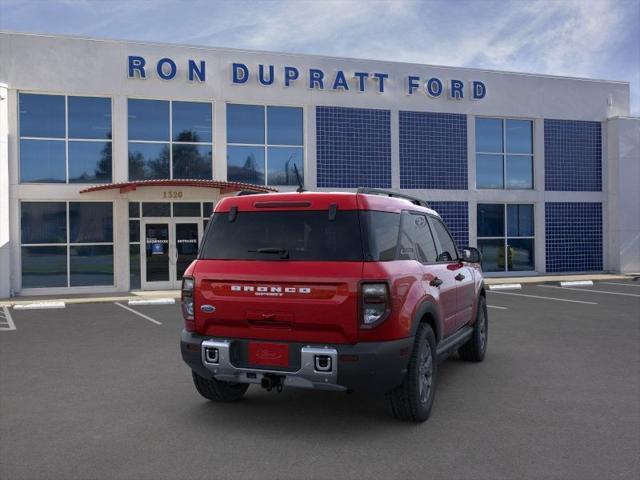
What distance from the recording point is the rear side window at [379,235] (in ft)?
16.1

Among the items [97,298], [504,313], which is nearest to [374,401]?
[504,313]

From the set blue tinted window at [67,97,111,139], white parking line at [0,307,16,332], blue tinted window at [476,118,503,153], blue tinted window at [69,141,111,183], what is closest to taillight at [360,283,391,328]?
white parking line at [0,307,16,332]

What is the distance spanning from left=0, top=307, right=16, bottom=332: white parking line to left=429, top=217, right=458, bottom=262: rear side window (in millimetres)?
7971

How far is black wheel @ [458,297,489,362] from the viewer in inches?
300

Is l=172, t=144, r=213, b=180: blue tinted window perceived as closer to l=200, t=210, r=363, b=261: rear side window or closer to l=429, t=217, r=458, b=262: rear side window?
l=429, t=217, r=458, b=262: rear side window

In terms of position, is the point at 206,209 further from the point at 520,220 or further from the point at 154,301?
the point at 520,220

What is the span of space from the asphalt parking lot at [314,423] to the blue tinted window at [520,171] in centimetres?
1394

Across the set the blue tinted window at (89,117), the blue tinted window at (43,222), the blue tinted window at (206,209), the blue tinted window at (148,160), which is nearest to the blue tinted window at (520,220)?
the blue tinted window at (206,209)

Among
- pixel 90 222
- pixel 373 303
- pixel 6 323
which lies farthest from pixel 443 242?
pixel 90 222

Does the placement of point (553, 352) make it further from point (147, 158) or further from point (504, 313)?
point (147, 158)

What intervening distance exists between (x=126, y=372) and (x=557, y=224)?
18766 mm

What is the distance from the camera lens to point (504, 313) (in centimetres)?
1262

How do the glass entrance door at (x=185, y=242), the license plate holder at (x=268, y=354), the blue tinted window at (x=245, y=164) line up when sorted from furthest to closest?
the blue tinted window at (x=245, y=164), the glass entrance door at (x=185, y=242), the license plate holder at (x=268, y=354)

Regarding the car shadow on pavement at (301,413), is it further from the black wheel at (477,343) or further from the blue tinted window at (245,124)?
the blue tinted window at (245,124)
